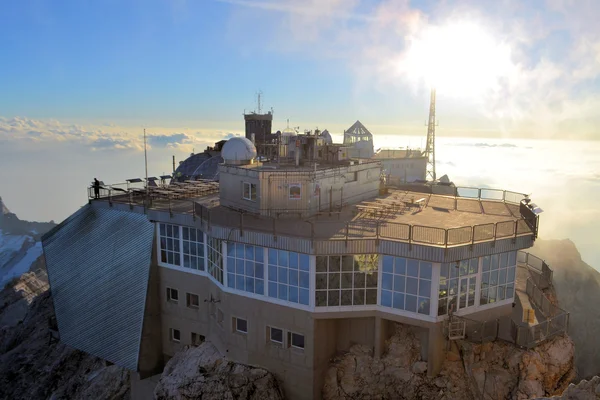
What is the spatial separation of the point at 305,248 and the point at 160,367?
1596cm

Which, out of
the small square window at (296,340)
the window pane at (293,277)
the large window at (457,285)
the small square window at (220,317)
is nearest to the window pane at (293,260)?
the window pane at (293,277)

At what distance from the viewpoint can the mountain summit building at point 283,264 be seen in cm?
2145

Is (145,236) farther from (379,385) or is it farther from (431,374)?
(431,374)

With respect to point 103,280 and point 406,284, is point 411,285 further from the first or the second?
point 103,280

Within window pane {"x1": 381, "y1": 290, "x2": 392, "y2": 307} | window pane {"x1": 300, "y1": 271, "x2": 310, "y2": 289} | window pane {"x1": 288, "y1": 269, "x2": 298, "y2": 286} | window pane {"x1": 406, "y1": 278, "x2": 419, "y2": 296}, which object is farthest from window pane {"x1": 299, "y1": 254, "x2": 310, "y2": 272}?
window pane {"x1": 406, "y1": 278, "x2": 419, "y2": 296}

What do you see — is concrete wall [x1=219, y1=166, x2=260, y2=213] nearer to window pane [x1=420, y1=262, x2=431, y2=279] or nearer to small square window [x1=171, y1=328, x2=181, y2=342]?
small square window [x1=171, y1=328, x2=181, y2=342]

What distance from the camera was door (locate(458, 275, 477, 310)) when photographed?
21.7 metres

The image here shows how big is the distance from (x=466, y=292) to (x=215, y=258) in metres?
13.2

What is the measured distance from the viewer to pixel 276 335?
23328mm

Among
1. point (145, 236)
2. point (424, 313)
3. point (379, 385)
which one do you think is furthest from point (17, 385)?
point (424, 313)

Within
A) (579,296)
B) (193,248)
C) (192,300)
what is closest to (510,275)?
(193,248)

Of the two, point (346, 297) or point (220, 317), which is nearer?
point (346, 297)

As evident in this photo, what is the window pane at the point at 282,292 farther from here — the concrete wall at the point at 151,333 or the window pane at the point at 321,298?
the concrete wall at the point at 151,333

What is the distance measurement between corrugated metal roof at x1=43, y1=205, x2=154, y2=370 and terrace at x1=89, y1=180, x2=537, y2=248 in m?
2.11
